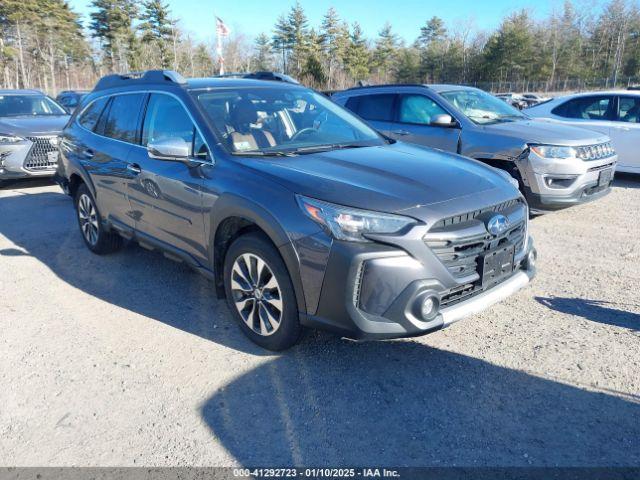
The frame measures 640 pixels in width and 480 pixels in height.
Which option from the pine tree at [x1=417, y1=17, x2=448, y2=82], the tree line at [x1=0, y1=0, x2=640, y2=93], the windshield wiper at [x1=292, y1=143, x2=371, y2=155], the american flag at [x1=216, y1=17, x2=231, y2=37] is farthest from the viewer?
the pine tree at [x1=417, y1=17, x2=448, y2=82]

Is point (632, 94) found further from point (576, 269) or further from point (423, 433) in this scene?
point (423, 433)

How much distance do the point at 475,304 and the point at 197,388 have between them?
1738 mm

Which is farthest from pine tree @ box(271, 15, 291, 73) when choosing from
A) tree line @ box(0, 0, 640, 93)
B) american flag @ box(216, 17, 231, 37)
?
american flag @ box(216, 17, 231, 37)

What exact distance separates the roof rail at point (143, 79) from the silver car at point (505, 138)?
137 inches

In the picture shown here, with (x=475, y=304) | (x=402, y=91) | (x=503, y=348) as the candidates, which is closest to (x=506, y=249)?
(x=475, y=304)

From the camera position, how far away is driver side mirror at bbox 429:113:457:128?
6364 mm

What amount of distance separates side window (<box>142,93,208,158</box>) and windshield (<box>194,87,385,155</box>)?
0.17 m

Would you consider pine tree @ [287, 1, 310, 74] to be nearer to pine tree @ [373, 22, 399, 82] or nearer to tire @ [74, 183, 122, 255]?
pine tree @ [373, 22, 399, 82]

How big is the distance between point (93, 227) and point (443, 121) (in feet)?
14.1

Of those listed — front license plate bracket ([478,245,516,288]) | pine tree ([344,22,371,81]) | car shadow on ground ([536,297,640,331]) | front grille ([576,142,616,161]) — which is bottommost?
car shadow on ground ([536,297,640,331])

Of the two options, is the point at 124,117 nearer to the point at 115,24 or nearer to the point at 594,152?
the point at 594,152

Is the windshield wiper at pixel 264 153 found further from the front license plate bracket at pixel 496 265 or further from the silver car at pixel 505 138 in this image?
the silver car at pixel 505 138

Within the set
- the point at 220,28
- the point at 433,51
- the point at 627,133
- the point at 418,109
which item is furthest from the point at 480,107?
the point at 433,51

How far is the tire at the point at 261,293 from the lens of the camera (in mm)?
3098
